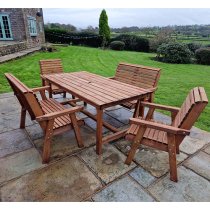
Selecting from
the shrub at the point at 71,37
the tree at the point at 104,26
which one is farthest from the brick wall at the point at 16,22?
the tree at the point at 104,26

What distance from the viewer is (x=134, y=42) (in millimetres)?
20391

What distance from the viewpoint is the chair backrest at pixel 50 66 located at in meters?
5.02

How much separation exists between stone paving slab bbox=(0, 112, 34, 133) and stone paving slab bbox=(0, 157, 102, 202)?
1460 millimetres

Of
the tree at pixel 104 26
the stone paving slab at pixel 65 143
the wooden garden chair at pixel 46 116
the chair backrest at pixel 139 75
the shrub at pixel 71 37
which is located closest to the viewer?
the wooden garden chair at pixel 46 116

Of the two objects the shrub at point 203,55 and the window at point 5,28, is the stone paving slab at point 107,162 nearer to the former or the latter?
the shrub at point 203,55

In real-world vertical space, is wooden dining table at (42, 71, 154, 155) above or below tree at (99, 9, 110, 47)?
below

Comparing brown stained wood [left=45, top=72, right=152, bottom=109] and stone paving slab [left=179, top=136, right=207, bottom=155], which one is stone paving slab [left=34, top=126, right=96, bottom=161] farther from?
stone paving slab [left=179, top=136, right=207, bottom=155]

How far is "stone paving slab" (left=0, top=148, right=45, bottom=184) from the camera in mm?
2457

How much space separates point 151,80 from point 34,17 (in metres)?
17.1

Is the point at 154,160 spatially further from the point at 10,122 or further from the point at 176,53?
the point at 176,53

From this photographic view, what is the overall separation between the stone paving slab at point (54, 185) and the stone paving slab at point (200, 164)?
1318 mm

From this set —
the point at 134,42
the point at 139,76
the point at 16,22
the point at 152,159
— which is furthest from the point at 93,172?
the point at 134,42

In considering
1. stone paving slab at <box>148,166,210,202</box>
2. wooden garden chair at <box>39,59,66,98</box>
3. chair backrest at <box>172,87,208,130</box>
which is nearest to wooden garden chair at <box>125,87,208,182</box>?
chair backrest at <box>172,87,208,130</box>

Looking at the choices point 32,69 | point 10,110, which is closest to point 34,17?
point 32,69
